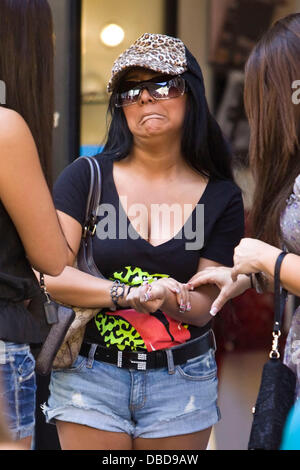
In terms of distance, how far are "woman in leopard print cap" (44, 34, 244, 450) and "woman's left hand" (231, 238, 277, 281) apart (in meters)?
0.28

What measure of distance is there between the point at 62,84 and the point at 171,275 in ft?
5.93

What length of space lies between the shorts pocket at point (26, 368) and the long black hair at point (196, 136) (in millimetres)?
976

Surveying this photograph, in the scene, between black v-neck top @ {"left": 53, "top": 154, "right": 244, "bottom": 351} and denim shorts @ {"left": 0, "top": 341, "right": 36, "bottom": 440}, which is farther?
black v-neck top @ {"left": 53, "top": 154, "right": 244, "bottom": 351}

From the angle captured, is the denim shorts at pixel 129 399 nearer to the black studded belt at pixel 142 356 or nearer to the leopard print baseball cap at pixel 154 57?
the black studded belt at pixel 142 356

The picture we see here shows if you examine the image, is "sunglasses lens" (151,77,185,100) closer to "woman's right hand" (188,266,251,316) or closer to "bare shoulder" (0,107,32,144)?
"woman's right hand" (188,266,251,316)

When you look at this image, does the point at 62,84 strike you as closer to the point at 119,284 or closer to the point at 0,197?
the point at 119,284

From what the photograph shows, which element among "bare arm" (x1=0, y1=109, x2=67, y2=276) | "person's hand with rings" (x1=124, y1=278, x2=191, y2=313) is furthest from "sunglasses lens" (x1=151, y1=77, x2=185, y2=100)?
"bare arm" (x1=0, y1=109, x2=67, y2=276)

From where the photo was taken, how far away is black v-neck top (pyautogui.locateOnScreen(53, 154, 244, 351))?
108 inches

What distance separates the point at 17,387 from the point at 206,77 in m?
5.73

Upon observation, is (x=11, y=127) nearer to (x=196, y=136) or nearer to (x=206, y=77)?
(x=196, y=136)

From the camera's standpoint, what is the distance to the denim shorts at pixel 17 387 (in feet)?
7.00

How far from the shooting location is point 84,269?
110 inches

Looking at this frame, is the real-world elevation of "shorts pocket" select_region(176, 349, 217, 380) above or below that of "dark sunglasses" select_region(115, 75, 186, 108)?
below

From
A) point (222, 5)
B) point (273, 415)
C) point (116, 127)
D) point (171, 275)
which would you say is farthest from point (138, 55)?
point (222, 5)
